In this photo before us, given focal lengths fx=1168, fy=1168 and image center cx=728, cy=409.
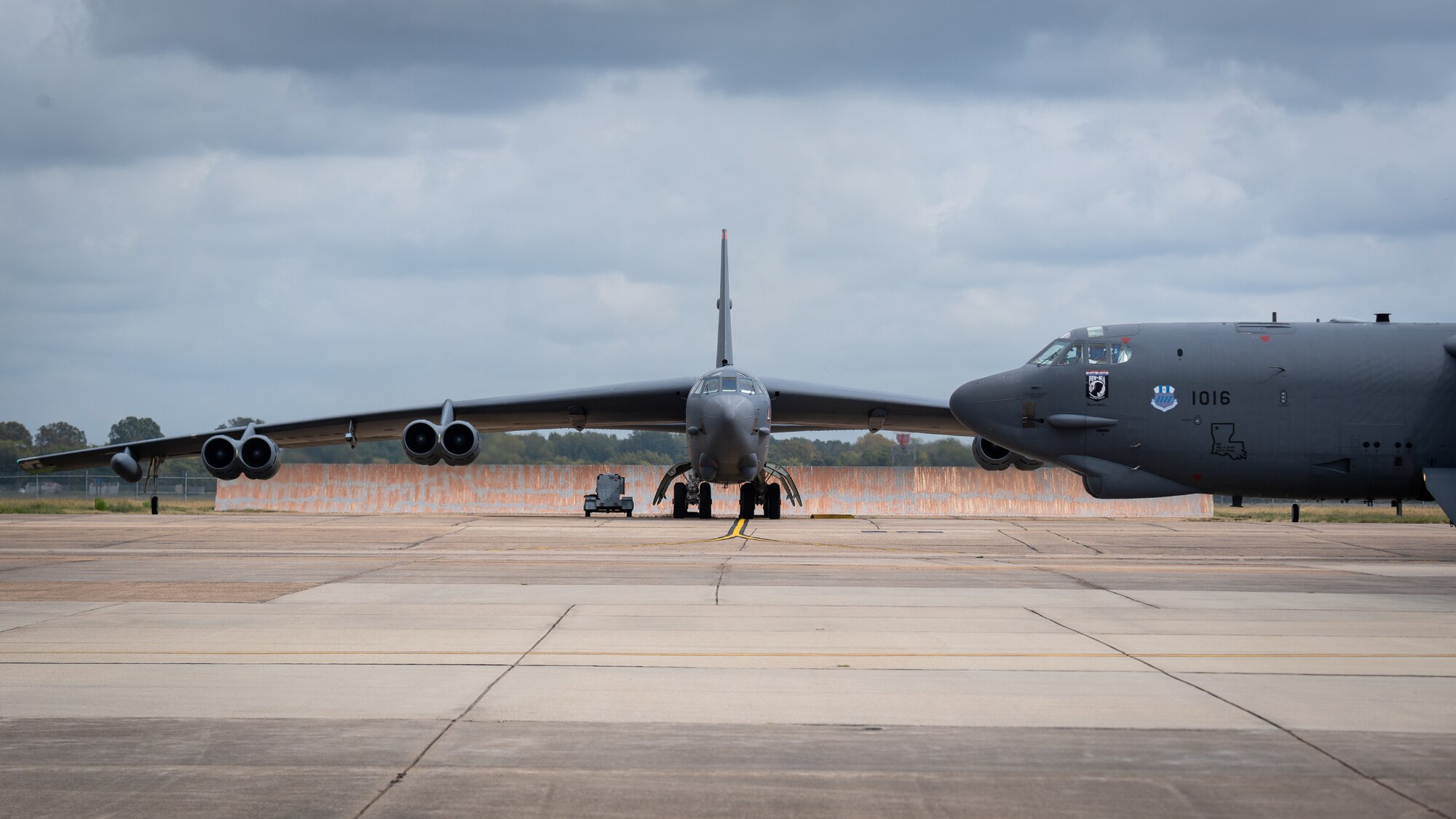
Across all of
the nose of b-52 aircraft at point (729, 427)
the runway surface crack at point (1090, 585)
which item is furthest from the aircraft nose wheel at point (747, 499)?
the runway surface crack at point (1090, 585)

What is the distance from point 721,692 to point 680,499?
85.6 feet

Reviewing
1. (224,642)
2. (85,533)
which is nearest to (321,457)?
(85,533)

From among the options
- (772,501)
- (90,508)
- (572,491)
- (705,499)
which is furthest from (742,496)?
(90,508)

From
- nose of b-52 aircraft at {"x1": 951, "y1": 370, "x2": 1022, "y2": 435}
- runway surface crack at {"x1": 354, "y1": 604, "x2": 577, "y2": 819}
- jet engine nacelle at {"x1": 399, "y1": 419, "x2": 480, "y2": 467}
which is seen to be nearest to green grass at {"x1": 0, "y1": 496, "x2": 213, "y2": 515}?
jet engine nacelle at {"x1": 399, "y1": 419, "x2": 480, "y2": 467}

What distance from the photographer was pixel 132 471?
33.7 m

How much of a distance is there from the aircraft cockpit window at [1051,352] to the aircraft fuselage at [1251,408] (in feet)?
0.10

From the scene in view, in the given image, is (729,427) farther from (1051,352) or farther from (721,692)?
(721,692)

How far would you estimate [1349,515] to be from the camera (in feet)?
124

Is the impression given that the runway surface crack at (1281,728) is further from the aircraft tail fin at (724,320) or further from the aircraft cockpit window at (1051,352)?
the aircraft tail fin at (724,320)

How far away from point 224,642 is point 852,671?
182 inches

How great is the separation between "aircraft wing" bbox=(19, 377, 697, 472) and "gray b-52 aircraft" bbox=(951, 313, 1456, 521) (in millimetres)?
16098

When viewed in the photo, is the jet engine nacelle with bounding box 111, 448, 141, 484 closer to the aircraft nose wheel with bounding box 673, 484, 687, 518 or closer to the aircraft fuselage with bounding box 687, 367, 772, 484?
the aircraft nose wheel with bounding box 673, 484, 687, 518

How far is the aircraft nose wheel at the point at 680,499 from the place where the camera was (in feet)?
108

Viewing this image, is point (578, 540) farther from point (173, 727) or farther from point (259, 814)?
point (259, 814)
